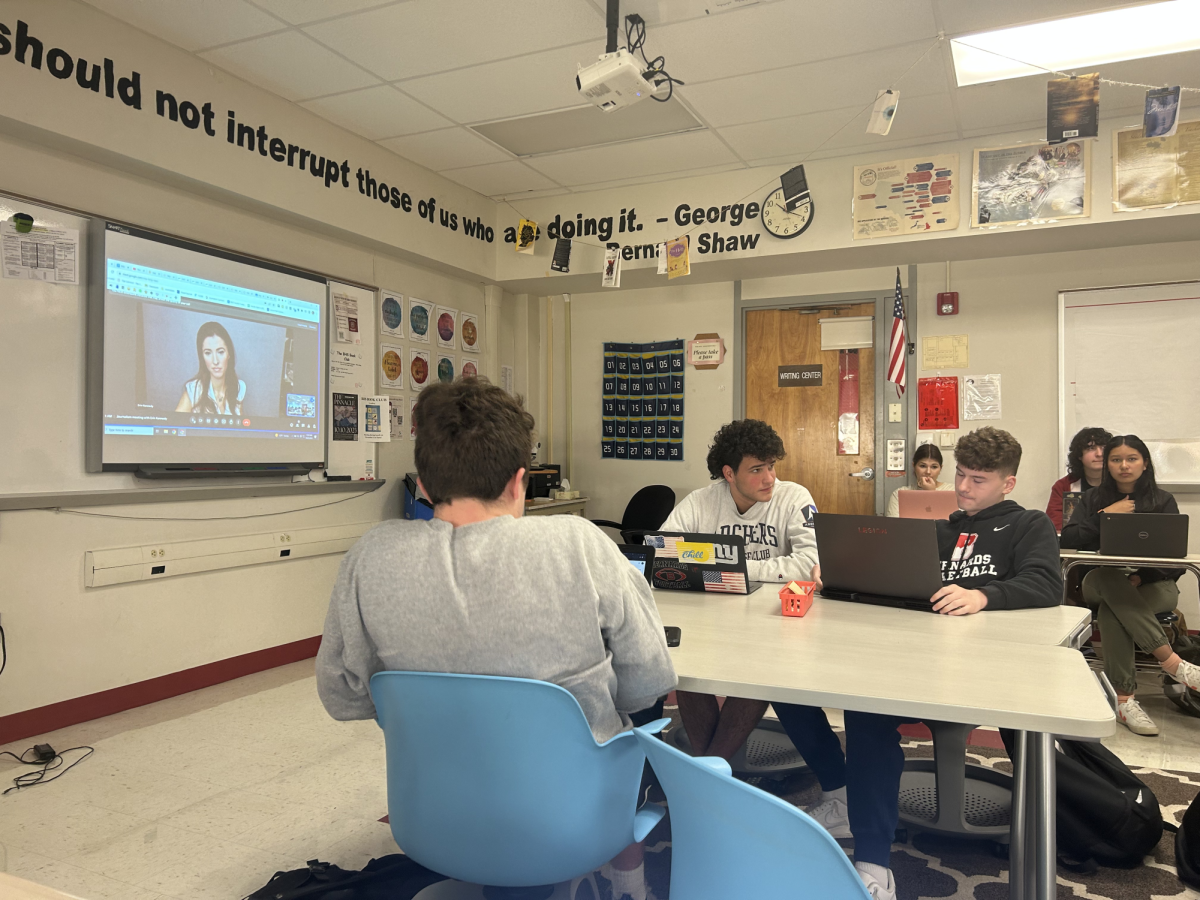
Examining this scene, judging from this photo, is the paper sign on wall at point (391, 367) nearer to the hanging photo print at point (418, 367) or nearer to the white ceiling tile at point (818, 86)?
the hanging photo print at point (418, 367)

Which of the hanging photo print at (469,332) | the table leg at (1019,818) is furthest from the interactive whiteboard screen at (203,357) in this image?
the table leg at (1019,818)

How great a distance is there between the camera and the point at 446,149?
180 inches

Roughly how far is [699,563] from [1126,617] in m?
2.38

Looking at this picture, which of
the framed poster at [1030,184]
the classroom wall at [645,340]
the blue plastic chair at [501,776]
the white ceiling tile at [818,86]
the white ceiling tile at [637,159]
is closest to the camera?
the blue plastic chair at [501,776]

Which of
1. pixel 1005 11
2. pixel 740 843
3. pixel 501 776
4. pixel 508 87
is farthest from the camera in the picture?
pixel 508 87

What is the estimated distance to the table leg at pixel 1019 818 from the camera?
4.95 feet

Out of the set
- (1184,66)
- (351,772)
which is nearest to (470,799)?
(351,772)

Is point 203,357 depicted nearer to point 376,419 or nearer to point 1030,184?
point 376,419

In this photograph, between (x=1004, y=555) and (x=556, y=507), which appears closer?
(x=1004, y=555)

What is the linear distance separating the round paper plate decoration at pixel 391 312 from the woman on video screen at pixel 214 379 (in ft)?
3.79

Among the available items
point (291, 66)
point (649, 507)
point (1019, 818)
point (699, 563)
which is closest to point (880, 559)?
point (699, 563)

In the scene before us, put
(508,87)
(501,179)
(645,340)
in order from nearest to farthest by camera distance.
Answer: (508,87), (501,179), (645,340)

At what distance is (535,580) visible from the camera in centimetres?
125

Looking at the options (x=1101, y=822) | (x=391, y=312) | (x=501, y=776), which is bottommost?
(x=1101, y=822)
